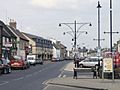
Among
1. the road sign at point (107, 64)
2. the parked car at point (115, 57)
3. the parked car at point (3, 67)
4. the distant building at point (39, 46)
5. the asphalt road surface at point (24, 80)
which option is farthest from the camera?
the distant building at point (39, 46)

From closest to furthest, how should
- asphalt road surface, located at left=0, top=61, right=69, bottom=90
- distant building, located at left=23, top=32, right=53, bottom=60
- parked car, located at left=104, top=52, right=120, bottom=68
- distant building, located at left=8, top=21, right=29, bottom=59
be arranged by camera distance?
asphalt road surface, located at left=0, top=61, right=69, bottom=90, parked car, located at left=104, top=52, right=120, bottom=68, distant building, located at left=8, top=21, right=29, bottom=59, distant building, located at left=23, top=32, right=53, bottom=60

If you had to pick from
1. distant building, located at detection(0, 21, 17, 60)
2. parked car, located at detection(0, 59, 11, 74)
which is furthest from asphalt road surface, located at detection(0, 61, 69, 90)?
distant building, located at detection(0, 21, 17, 60)

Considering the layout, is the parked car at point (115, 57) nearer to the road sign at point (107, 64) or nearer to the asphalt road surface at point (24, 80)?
the road sign at point (107, 64)

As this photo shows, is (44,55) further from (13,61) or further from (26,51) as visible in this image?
(13,61)

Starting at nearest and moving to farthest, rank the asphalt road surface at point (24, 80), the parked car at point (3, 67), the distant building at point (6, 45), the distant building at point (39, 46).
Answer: the asphalt road surface at point (24, 80) < the parked car at point (3, 67) < the distant building at point (6, 45) < the distant building at point (39, 46)

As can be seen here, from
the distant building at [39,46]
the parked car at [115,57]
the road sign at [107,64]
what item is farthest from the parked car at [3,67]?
the distant building at [39,46]

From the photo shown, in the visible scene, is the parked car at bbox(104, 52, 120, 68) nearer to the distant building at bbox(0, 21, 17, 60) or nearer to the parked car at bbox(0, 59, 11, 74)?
the parked car at bbox(0, 59, 11, 74)

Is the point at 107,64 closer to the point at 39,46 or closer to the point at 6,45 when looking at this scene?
the point at 6,45

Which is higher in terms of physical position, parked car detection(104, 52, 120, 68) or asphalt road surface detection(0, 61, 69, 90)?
parked car detection(104, 52, 120, 68)

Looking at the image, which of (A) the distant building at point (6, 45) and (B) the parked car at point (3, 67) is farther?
(A) the distant building at point (6, 45)

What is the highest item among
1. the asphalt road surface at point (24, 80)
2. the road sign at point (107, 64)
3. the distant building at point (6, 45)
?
the distant building at point (6, 45)

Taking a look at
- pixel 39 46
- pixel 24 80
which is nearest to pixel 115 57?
pixel 24 80

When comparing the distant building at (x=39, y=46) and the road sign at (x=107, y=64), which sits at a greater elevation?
the distant building at (x=39, y=46)

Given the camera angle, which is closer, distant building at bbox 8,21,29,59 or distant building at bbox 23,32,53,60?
distant building at bbox 8,21,29,59
